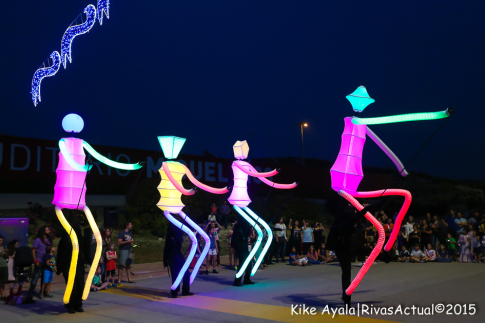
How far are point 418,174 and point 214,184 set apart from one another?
18.6 metres

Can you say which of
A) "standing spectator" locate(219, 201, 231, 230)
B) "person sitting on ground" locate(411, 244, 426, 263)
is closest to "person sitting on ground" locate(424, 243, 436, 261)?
Result: "person sitting on ground" locate(411, 244, 426, 263)

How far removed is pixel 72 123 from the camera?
747cm

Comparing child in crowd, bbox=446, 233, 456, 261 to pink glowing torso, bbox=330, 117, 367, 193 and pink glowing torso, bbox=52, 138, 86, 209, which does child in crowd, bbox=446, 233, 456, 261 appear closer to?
pink glowing torso, bbox=330, 117, 367, 193

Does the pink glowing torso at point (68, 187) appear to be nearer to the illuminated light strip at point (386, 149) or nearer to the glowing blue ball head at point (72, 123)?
the glowing blue ball head at point (72, 123)

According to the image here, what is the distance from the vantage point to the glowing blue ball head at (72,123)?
7.45 meters

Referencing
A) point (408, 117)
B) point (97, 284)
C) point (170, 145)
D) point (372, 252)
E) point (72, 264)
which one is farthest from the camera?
point (97, 284)

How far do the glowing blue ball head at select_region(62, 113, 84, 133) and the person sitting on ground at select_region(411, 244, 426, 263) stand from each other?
34.7ft

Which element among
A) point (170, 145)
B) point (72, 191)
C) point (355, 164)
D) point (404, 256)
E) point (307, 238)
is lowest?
point (404, 256)

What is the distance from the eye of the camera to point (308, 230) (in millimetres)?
14125

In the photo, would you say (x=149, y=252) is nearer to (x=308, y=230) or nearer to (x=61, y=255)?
(x=308, y=230)

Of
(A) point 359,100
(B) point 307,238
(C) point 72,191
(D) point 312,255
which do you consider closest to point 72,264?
(C) point 72,191

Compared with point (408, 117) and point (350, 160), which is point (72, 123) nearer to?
point (350, 160)

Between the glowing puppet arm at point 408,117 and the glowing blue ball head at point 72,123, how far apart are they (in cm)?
476

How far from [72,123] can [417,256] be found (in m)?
10.8
